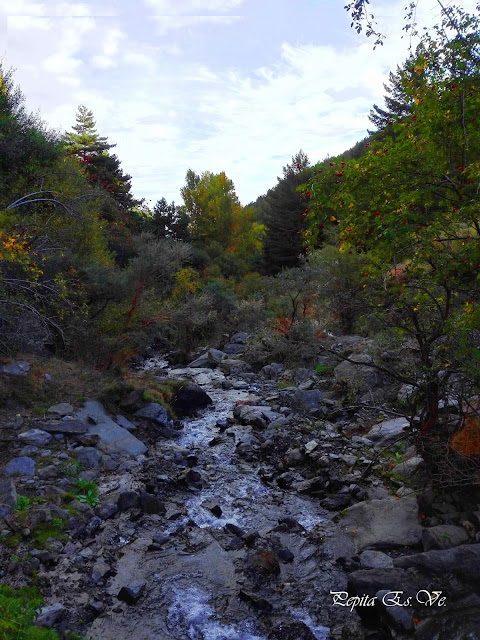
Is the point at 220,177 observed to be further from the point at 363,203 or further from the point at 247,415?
the point at 363,203

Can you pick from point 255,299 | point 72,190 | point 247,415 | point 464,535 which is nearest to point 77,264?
point 72,190

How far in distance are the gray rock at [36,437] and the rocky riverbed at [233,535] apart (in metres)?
0.03

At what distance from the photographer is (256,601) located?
5391 mm

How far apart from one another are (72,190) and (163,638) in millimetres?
14802

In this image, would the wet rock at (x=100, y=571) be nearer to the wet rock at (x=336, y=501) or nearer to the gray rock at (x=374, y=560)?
the gray rock at (x=374, y=560)

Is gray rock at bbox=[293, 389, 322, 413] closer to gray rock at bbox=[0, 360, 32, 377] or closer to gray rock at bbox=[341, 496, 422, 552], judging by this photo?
gray rock at bbox=[341, 496, 422, 552]

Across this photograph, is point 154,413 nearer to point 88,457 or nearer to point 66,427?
point 66,427

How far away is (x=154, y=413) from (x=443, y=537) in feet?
23.5

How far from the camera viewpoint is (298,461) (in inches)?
370

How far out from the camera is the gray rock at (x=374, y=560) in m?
5.88

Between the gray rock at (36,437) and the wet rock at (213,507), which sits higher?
the gray rock at (36,437)

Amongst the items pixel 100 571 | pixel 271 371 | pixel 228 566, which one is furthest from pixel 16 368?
pixel 271 371

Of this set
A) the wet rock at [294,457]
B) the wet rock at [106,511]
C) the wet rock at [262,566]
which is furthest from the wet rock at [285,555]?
the wet rock at [294,457]

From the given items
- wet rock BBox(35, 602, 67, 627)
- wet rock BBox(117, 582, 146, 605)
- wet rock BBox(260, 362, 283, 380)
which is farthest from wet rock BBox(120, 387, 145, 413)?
wet rock BBox(260, 362, 283, 380)
